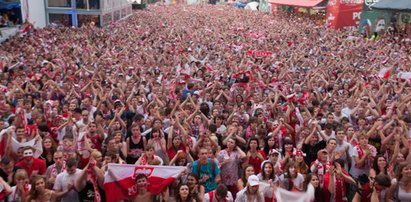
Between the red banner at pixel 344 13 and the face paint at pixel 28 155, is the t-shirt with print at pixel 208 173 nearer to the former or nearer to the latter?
the face paint at pixel 28 155

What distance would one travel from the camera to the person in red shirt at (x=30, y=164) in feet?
19.3

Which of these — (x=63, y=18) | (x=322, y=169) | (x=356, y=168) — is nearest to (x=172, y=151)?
(x=322, y=169)

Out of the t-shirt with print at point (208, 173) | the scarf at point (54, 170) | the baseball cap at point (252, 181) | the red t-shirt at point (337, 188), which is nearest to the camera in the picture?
the baseball cap at point (252, 181)

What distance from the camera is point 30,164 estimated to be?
19.3 ft

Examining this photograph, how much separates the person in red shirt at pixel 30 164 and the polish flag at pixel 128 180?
946 mm

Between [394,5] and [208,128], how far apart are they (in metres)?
21.0

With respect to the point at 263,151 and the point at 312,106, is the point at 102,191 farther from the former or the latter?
the point at 312,106

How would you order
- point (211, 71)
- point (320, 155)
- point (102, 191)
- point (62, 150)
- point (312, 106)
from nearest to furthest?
point (102, 191)
point (320, 155)
point (62, 150)
point (312, 106)
point (211, 71)

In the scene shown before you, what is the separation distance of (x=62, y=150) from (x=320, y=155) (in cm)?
355

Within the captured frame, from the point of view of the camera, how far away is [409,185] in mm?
5445

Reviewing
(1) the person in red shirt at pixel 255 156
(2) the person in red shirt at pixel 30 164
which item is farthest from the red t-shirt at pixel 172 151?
(2) the person in red shirt at pixel 30 164

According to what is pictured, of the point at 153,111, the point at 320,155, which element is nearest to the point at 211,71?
the point at 153,111

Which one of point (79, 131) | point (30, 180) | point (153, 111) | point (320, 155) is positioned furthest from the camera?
point (153, 111)

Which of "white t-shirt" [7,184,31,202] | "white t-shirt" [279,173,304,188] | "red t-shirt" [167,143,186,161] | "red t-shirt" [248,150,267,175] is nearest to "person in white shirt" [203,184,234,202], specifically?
"white t-shirt" [279,173,304,188]
